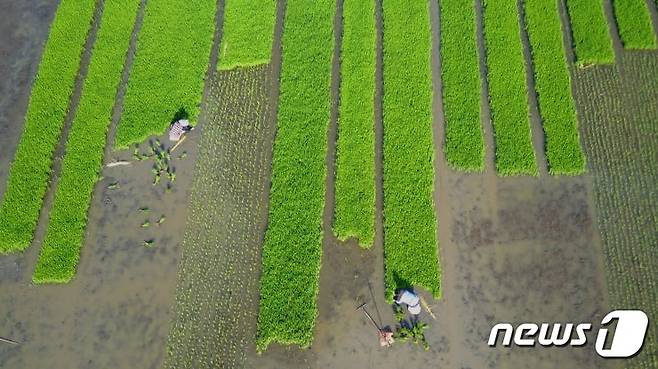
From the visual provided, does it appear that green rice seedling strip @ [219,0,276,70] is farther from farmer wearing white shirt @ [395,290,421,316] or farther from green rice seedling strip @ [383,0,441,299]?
farmer wearing white shirt @ [395,290,421,316]

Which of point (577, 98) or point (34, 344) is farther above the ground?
point (577, 98)

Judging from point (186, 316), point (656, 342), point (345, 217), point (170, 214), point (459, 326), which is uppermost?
point (170, 214)

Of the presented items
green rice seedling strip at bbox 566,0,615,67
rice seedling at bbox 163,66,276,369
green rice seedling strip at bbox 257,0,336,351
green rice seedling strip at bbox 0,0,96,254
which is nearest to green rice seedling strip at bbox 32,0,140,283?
green rice seedling strip at bbox 0,0,96,254

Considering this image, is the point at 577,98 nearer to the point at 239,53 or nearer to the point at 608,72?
the point at 608,72

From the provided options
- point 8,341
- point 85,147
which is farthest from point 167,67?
point 8,341

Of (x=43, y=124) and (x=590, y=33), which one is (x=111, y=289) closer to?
(x=43, y=124)

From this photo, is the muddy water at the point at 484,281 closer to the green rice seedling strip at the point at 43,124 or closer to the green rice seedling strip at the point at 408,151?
the green rice seedling strip at the point at 408,151

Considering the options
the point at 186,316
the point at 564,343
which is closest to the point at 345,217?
the point at 186,316
